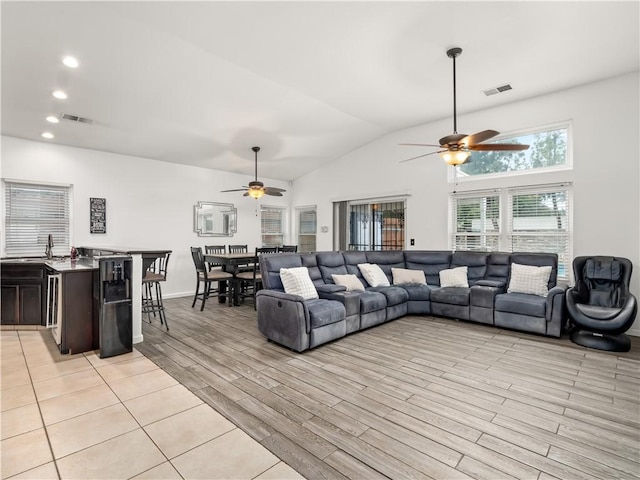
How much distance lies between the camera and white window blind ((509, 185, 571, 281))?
4.69 m

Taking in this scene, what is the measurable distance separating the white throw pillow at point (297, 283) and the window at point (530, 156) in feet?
11.7

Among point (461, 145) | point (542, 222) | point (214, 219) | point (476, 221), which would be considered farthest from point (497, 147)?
point (214, 219)

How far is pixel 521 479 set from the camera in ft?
5.47

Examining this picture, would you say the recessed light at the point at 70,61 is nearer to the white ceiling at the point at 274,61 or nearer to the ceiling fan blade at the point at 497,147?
the white ceiling at the point at 274,61

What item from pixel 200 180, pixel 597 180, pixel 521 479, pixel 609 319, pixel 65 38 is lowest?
pixel 521 479

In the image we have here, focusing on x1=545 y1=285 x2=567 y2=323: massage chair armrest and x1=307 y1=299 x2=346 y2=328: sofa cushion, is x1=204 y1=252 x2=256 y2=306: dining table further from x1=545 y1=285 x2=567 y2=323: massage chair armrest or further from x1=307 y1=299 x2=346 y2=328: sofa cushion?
x1=545 y1=285 x2=567 y2=323: massage chair armrest

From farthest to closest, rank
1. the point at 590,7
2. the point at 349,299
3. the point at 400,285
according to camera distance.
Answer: the point at 400,285 < the point at 349,299 < the point at 590,7

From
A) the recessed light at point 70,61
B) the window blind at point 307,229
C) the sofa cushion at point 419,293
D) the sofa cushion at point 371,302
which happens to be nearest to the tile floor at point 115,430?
the sofa cushion at point 371,302

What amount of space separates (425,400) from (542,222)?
3.83m

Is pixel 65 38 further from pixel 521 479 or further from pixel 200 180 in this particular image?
pixel 521 479

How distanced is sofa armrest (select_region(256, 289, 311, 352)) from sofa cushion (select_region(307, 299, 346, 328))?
2.9 inches

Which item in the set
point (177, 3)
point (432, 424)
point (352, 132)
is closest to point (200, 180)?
point (352, 132)

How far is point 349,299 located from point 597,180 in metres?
3.77

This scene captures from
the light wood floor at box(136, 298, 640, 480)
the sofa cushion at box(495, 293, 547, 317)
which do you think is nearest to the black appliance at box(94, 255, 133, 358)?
the light wood floor at box(136, 298, 640, 480)
